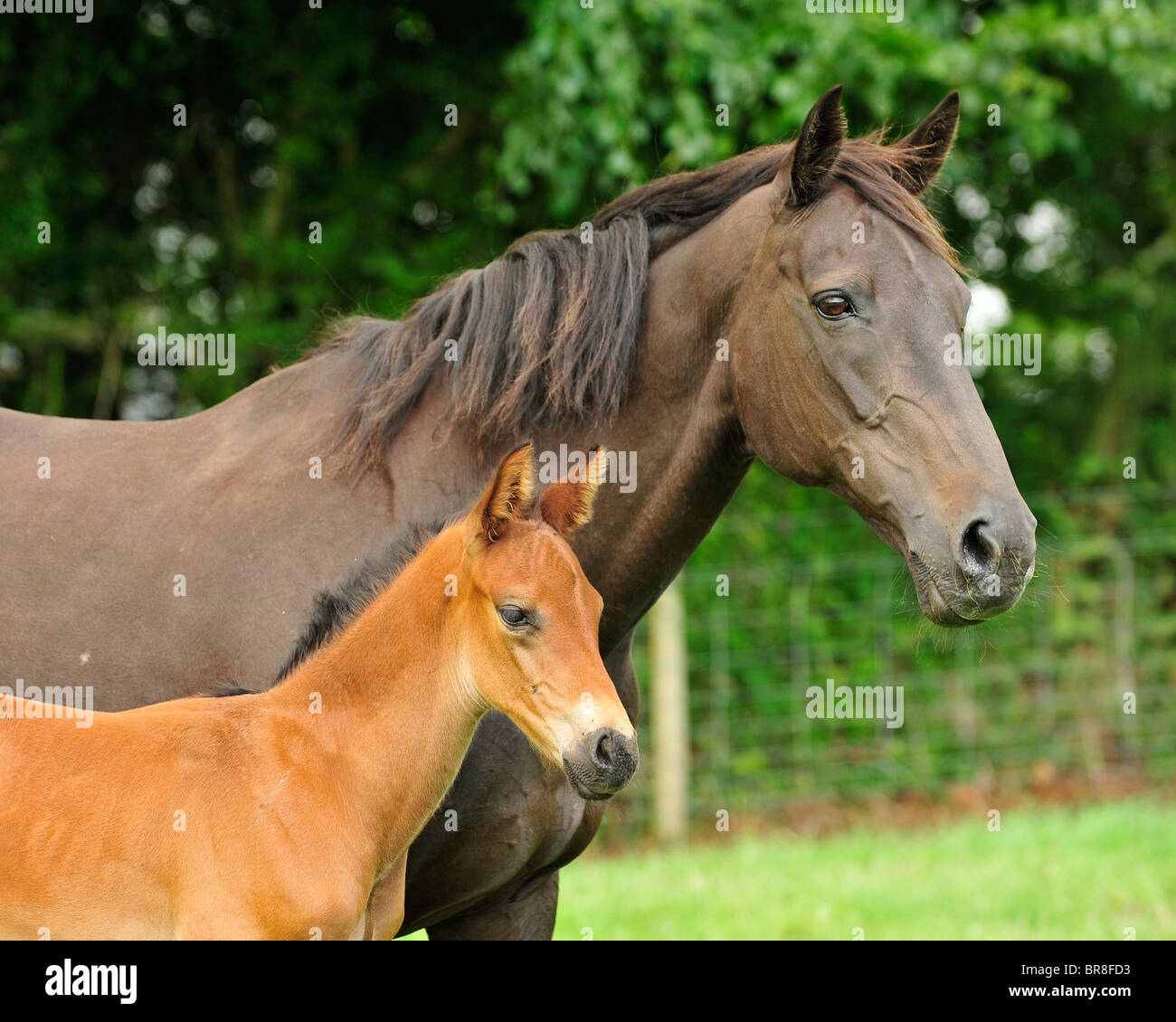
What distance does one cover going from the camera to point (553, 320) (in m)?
3.11

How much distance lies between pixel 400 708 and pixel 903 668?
21.1 ft

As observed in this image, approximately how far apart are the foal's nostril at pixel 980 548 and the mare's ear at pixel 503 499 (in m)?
0.88

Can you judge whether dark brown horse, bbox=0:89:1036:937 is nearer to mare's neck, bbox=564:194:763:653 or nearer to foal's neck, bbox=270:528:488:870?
mare's neck, bbox=564:194:763:653

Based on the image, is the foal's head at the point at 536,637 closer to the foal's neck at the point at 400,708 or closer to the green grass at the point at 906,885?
the foal's neck at the point at 400,708

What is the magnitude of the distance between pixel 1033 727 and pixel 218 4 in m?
7.27

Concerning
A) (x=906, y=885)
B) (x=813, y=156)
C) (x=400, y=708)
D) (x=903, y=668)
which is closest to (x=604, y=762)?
(x=400, y=708)

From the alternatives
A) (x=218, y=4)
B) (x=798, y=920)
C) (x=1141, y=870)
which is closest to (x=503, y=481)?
(x=798, y=920)

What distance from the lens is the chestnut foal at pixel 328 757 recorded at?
246 cm

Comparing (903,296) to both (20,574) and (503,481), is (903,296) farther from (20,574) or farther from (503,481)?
(20,574)

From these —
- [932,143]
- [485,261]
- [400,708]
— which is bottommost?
[400,708]

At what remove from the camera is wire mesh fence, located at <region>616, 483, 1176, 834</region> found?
8.22 m

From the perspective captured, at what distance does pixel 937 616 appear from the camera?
2.57m

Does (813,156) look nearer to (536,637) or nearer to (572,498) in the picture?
(572,498)

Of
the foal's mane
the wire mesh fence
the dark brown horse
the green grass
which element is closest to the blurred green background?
the wire mesh fence
